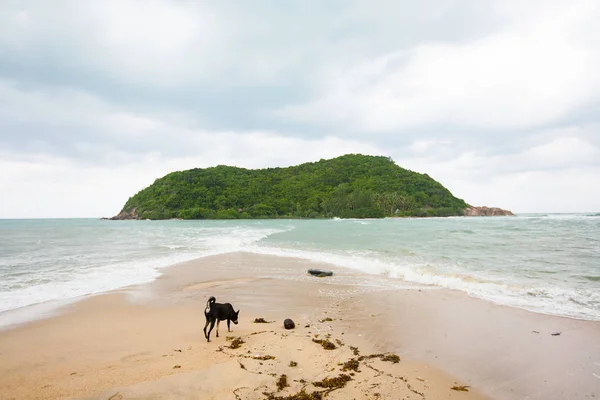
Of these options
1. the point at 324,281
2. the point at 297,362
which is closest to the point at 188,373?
the point at 297,362

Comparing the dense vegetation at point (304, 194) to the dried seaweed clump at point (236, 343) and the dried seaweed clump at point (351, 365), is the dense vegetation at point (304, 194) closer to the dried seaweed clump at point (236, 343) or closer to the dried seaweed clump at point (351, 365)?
the dried seaweed clump at point (236, 343)

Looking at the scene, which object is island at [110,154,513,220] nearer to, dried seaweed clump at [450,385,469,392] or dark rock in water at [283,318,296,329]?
dark rock in water at [283,318,296,329]

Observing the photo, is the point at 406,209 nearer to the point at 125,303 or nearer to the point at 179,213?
the point at 179,213

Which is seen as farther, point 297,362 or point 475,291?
point 475,291

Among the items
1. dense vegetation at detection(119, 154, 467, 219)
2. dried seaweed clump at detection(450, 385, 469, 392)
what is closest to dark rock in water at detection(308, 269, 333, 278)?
dried seaweed clump at detection(450, 385, 469, 392)

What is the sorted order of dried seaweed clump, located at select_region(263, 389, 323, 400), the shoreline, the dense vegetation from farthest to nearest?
the dense vegetation < the shoreline < dried seaweed clump, located at select_region(263, 389, 323, 400)

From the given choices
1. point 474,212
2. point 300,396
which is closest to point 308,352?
point 300,396

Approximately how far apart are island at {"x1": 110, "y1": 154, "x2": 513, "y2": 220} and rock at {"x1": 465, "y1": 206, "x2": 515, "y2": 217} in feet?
1.93

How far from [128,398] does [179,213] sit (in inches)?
4920

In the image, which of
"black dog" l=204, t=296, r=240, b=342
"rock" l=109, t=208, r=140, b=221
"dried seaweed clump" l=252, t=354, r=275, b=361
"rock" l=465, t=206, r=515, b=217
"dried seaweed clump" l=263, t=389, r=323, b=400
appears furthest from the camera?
"rock" l=465, t=206, r=515, b=217

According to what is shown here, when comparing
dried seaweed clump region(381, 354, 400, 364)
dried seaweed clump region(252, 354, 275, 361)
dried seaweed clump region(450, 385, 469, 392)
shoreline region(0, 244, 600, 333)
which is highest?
dried seaweed clump region(252, 354, 275, 361)

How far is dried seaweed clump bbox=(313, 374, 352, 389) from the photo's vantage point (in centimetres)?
427

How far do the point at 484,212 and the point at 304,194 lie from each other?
79060 mm

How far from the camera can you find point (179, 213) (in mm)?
121812
